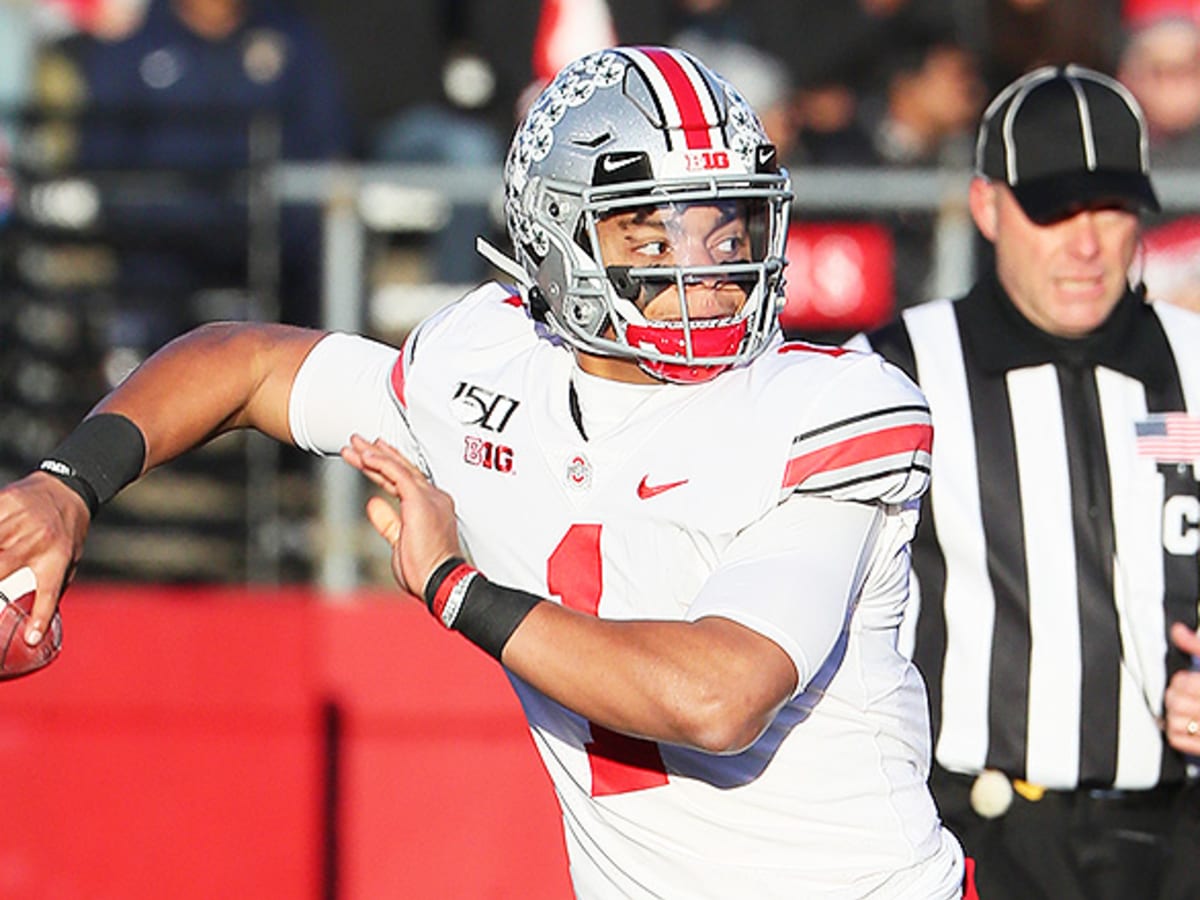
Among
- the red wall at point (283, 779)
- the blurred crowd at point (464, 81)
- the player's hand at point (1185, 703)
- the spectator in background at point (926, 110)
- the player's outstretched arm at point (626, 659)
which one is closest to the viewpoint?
the player's outstretched arm at point (626, 659)

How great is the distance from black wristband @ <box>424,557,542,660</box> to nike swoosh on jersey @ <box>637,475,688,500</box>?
0.24 m

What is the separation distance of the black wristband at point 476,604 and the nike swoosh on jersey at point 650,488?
242 millimetres

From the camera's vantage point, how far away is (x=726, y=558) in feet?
9.04

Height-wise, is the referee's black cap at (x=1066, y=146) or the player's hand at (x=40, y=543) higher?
the referee's black cap at (x=1066, y=146)

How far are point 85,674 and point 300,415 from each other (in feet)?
7.31

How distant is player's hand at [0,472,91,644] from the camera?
2826 millimetres

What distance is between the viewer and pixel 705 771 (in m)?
2.92

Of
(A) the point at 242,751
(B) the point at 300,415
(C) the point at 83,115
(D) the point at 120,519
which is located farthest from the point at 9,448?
(B) the point at 300,415

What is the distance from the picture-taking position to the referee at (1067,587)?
3887 mm

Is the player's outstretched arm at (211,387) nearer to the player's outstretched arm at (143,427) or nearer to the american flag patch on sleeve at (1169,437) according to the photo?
the player's outstretched arm at (143,427)

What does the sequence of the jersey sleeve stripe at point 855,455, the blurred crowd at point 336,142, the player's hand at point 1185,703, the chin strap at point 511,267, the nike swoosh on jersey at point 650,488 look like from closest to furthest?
the jersey sleeve stripe at point 855,455, the nike swoosh on jersey at point 650,488, the chin strap at point 511,267, the player's hand at point 1185,703, the blurred crowd at point 336,142

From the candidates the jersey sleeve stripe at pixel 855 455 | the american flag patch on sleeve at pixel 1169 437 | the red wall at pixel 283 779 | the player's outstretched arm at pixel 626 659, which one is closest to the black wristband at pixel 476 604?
the player's outstretched arm at pixel 626 659

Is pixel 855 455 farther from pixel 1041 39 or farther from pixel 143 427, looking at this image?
pixel 1041 39

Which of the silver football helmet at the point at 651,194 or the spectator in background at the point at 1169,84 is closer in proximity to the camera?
the silver football helmet at the point at 651,194
